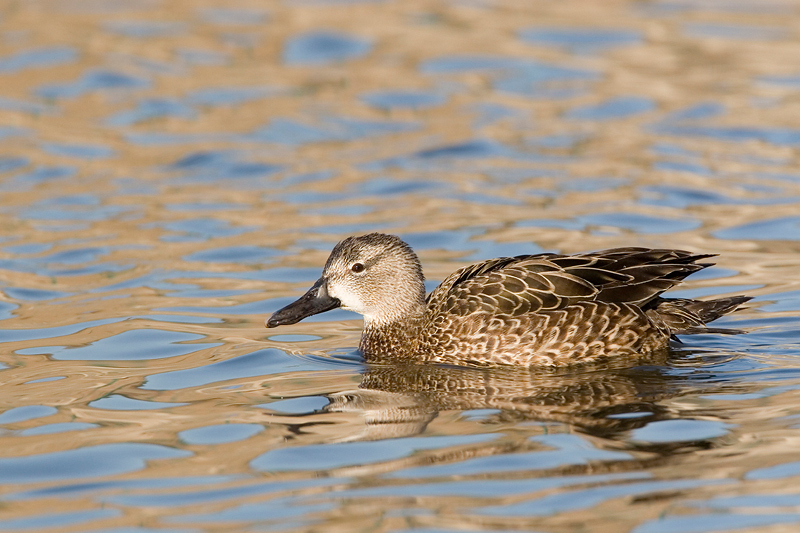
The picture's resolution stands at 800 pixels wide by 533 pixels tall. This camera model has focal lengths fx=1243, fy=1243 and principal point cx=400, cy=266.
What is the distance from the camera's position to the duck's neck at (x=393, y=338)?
30.4 feet

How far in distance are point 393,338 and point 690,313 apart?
221cm

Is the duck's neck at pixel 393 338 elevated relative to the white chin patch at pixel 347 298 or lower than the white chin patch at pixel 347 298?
lower

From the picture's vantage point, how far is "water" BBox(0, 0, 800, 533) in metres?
6.52

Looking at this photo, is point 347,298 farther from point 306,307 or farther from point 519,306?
point 519,306

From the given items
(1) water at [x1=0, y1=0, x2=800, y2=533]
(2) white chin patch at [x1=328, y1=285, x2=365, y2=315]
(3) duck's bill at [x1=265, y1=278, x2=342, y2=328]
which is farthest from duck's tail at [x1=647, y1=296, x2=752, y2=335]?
(3) duck's bill at [x1=265, y1=278, x2=342, y2=328]

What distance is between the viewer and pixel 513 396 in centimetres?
809

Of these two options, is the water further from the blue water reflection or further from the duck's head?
the duck's head

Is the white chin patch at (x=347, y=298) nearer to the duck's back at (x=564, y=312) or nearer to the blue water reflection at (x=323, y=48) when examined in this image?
the duck's back at (x=564, y=312)

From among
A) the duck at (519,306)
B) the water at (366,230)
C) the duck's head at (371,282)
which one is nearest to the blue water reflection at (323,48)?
the water at (366,230)

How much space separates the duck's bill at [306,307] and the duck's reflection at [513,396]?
603 millimetres

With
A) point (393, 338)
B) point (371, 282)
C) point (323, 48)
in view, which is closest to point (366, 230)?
point (371, 282)

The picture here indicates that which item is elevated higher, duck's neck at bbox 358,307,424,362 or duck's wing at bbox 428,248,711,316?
duck's wing at bbox 428,248,711,316

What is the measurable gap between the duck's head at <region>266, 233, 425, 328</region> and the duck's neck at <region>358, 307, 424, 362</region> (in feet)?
0.10

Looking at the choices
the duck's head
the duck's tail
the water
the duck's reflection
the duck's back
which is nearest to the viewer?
the water
